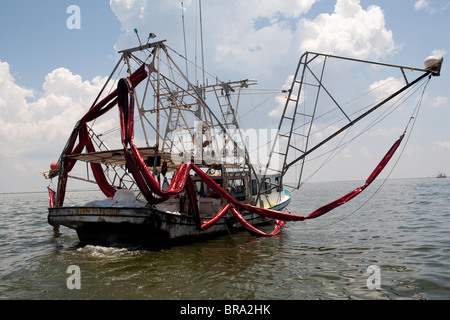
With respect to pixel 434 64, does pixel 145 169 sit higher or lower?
lower

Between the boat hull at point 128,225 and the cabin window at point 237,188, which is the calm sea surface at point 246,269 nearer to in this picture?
the boat hull at point 128,225

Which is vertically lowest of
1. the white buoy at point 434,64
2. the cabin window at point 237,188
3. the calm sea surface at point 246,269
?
the calm sea surface at point 246,269

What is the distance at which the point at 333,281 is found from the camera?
8.95m

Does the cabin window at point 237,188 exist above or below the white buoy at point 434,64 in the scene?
below

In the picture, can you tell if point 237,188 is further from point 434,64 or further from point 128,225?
point 434,64

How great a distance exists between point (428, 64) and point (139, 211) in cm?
1289

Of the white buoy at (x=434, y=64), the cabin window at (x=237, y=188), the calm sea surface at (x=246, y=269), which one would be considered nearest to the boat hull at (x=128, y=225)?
the calm sea surface at (x=246, y=269)

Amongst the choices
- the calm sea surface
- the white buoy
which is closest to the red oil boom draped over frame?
the calm sea surface

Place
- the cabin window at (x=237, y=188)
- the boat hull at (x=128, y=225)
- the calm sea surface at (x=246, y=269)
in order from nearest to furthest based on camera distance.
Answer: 1. the calm sea surface at (x=246, y=269)
2. the boat hull at (x=128, y=225)
3. the cabin window at (x=237, y=188)

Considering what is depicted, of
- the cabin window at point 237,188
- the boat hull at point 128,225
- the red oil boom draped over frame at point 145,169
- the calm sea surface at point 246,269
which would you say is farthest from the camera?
the cabin window at point 237,188

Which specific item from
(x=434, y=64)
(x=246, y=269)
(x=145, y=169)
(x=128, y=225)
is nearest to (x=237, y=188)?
(x=128, y=225)

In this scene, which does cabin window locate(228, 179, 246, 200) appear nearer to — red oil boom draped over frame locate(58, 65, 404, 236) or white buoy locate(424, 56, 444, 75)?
red oil boom draped over frame locate(58, 65, 404, 236)
